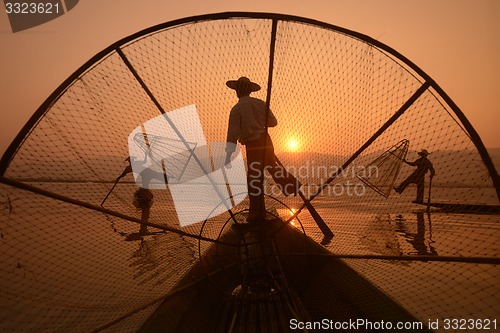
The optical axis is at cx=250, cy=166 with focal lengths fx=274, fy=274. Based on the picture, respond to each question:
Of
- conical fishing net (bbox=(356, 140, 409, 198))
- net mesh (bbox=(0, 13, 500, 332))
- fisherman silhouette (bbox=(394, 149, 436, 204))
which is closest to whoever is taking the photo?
net mesh (bbox=(0, 13, 500, 332))

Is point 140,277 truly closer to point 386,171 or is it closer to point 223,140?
point 223,140

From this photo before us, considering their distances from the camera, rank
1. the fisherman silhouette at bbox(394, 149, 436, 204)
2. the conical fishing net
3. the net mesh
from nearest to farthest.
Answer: the net mesh < the fisherman silhouette at bbox(394, 149, 436, 204) < the conical fishing net

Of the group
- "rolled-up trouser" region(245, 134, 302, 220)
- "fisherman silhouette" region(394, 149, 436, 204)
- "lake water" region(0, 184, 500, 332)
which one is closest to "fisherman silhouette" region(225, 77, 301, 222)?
"rolled-up trouser" region(245, 134, 302, 220)

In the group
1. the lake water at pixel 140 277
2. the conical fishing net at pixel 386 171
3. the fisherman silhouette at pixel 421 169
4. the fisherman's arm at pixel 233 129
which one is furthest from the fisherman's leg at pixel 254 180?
the conical fishing net at pixel 386 171

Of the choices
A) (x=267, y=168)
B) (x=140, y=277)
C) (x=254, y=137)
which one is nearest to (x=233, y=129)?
(x=254, y=137)

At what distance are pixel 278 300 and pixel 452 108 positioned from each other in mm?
2430

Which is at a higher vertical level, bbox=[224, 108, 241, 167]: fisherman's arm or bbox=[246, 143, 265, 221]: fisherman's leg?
bbox=[224, 108, 241, 167]: fisherman's arm

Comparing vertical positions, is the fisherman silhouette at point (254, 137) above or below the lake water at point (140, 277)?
above

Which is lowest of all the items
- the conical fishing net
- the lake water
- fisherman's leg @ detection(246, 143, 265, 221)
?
the lake water

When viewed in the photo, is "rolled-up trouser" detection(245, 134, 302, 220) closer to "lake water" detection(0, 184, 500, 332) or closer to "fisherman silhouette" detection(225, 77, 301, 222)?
"fisherman silhouette" detection(225, 77, 301, 222)

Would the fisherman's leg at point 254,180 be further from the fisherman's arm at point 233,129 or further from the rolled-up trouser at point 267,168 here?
the fisherman's arm at point 233,129

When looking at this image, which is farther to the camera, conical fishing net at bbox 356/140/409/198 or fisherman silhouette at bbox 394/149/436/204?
conical fishing net at bbox 356/140/409/198

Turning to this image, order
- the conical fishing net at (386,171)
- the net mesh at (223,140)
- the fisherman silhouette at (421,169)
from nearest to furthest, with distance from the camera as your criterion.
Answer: the net mesh at (223,140), the fisherman silhouette at (421,169), the conical fishing net at (386,171)

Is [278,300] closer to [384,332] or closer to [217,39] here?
[384,332]
